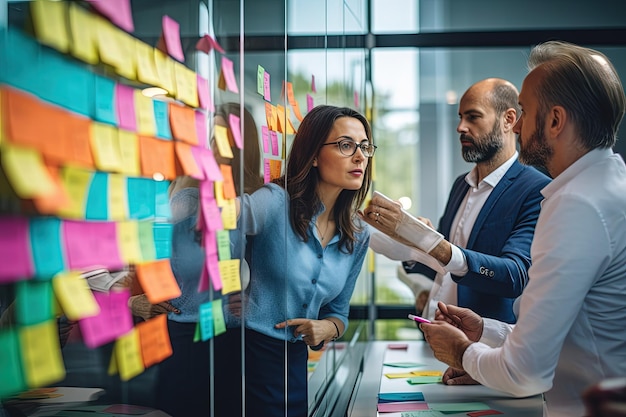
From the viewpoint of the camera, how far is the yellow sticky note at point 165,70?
117cm

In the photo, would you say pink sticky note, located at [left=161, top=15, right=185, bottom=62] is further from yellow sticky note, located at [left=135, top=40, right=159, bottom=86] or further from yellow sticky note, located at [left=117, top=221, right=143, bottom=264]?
yellow sticky note, located at [left=117, top=221, right=143, bottom=264]

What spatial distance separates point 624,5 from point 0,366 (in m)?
4.62

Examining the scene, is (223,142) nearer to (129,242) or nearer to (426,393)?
Result: (129,242)

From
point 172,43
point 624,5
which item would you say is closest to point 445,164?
point 624,5

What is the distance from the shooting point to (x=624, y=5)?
459 centimetres

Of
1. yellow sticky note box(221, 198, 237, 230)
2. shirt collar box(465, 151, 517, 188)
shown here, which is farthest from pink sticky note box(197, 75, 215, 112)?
shirt collar box(465, 151, 517, 188)

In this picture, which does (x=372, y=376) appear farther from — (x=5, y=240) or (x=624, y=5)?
(x=624, y=5)

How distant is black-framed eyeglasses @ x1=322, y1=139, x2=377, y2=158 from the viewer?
97.6 inches

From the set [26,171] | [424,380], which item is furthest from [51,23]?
[424,380]

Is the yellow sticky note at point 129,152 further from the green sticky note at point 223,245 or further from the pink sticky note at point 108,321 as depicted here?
the green sticky note at point 223,245

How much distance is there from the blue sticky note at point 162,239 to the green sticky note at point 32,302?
0.30 metres

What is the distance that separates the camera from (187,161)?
132 cm

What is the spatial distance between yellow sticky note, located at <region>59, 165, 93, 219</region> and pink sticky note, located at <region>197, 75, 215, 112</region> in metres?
0.44

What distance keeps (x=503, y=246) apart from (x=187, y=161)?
1859 millimetres
